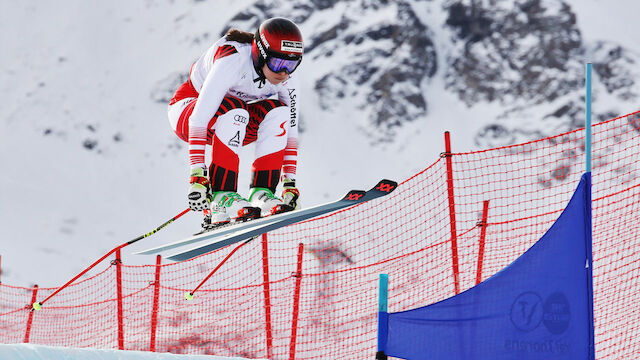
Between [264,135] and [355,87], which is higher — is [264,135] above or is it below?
below

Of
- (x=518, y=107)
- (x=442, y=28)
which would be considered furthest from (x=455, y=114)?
(x=442, y=28)

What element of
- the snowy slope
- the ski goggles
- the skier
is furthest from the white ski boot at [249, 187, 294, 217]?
the snowy slope

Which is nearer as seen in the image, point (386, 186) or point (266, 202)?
point (386, 186)

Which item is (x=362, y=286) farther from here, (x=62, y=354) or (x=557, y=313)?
(x=557, y=313)

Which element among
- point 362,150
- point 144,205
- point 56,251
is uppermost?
point 362,150

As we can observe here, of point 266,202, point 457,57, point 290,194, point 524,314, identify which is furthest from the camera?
point 457,57

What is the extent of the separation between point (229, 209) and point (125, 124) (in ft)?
176

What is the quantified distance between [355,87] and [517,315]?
178 feet

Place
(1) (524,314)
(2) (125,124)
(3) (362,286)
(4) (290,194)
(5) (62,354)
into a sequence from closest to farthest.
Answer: (1) (524,314) → (5) (62,354) → (4) (290,194) → (3) (362,286) → (2) (125,124)

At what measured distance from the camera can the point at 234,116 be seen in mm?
4648

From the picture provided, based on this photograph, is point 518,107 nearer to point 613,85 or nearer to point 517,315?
point 613,85

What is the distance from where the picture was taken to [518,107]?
54.5m

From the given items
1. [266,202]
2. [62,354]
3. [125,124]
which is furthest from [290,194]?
[125,124]

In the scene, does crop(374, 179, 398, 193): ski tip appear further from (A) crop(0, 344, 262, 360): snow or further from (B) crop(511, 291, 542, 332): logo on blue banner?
(A) crop(0, 344, 262, 360): snow
